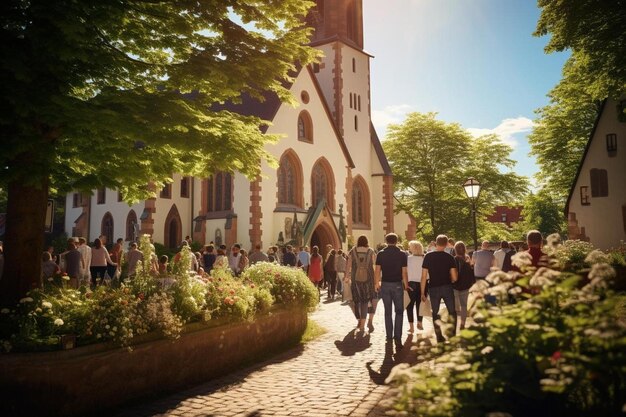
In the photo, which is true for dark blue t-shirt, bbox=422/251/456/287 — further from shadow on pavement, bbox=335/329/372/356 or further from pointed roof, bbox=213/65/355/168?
pointed roof, bbox=213/65/355/168

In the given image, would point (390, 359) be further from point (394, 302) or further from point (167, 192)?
point (167, 192)

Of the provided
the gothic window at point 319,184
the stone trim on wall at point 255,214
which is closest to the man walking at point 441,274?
the stone trim on wall at point 255,214

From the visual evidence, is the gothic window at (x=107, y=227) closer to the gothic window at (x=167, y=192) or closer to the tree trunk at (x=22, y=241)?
the gothic window at (x=167, y=192)

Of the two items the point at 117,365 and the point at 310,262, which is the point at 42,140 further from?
the point at 310,262

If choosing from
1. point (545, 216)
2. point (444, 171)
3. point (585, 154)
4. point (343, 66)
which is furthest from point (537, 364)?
point (545, 216)

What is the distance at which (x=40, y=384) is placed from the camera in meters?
5.05

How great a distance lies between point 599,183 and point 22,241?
94.0ft

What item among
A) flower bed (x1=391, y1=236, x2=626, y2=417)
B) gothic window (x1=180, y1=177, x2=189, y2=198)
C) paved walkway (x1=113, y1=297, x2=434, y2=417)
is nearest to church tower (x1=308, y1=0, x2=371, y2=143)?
gothic window (x1=180, y1=177, x2=189, y2=198)

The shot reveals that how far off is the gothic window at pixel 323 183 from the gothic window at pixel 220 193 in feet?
17.4

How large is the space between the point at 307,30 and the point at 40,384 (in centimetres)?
645

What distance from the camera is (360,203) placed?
36.1 meters

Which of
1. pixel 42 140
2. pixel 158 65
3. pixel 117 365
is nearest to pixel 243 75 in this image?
pixel 158 65

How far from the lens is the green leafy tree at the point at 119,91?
5805mm

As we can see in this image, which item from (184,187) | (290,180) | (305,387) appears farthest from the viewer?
(184,187)
